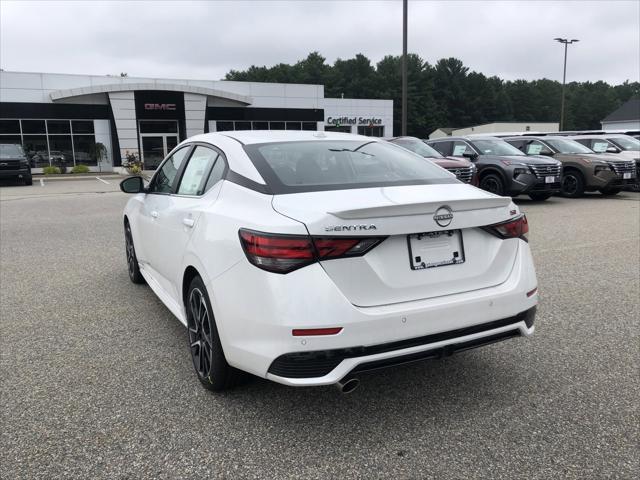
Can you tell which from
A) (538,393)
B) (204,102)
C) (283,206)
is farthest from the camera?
(204,102)

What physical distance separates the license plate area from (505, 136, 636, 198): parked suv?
13237mm

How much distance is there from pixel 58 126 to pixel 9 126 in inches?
106

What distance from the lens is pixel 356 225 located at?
260 cm

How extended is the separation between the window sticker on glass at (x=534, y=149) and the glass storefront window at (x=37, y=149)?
97.2 feet

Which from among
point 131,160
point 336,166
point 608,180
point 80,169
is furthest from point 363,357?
point 80,169

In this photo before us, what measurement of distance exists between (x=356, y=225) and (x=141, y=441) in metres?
1.59

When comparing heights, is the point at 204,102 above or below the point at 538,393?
above

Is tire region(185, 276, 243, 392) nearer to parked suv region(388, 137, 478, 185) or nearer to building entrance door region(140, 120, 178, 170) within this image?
parked suv region(388, 137, 478, 185)

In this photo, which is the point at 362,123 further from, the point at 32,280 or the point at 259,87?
the point at 32,280

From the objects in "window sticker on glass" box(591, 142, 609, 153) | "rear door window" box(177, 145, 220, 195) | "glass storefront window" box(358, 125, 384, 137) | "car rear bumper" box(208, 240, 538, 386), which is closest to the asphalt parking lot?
"car rear bumper" box(208, 240, 538, 386)

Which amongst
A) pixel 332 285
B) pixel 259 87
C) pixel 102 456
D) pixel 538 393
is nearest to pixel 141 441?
pixel 102 456

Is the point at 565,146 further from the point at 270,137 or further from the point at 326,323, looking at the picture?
the point at 326,323

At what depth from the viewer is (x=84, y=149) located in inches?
1371

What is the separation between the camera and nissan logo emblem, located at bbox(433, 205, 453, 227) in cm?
278
